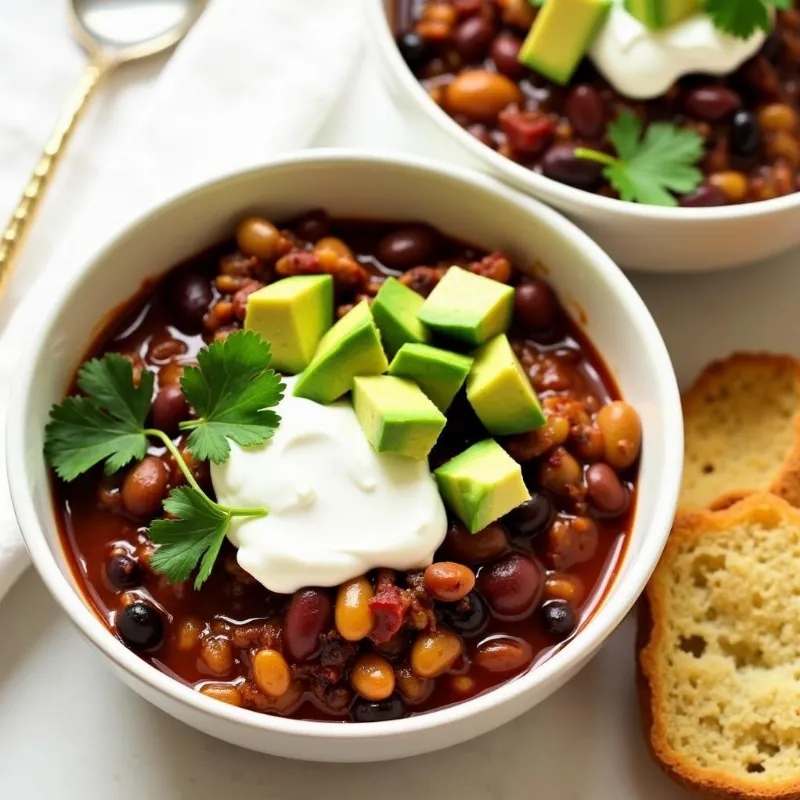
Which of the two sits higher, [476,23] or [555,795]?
[476,23]

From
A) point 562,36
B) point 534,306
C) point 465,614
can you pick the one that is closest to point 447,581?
point 465,614

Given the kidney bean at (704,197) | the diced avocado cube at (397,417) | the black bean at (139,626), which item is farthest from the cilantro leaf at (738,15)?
the black bean at (139,626)

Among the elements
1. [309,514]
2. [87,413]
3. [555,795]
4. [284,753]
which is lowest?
[555,795]

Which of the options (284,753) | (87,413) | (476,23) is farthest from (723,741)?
(476,23)

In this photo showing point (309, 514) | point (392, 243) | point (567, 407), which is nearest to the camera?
point (309, 514)

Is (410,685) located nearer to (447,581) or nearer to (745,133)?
(447,581)

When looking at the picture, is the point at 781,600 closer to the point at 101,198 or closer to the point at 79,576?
the point at 79,576

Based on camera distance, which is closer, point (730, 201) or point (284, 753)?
point (284, 753)

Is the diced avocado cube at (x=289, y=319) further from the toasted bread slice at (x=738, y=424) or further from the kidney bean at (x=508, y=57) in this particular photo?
the toasted bread slice at (x=738, y=424)

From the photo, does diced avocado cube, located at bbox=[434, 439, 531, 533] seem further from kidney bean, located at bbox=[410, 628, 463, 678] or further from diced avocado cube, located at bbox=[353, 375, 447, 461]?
kidney bean, located at bbox=[410, 628, 463, 678]
